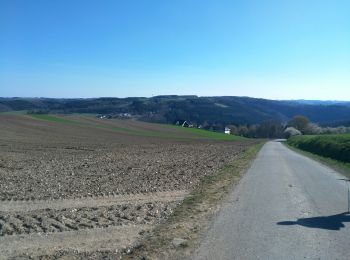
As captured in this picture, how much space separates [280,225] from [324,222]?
1232 mm

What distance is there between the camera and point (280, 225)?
1029 cm

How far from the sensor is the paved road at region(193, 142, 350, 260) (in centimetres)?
805

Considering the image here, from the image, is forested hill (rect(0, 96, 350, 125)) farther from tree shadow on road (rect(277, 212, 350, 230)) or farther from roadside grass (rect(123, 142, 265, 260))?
tree shadow on road (rect(277, 212, 350, 230))

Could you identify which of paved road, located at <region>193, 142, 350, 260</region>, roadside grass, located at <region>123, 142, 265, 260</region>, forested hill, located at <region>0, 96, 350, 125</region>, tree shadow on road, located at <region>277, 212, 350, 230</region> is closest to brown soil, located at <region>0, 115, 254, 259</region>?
roadside grass, located at <region>123, 142, 265, 260</region>

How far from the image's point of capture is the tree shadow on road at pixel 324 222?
10299mm

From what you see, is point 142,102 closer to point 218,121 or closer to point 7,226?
point 218,121

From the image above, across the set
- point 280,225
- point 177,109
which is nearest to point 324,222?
point 280,225

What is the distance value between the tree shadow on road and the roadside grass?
6.95ft

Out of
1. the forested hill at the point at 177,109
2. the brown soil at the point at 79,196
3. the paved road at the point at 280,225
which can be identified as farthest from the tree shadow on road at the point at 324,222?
the forested hill at the point at 177,109

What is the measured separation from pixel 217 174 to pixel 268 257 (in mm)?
14254

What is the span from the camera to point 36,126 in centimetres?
6700

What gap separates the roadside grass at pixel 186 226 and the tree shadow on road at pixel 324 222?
2.12m

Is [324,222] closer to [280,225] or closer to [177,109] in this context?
[280,225]

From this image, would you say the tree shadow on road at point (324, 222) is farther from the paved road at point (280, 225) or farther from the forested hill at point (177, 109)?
the forested hill at point (177, 109)
